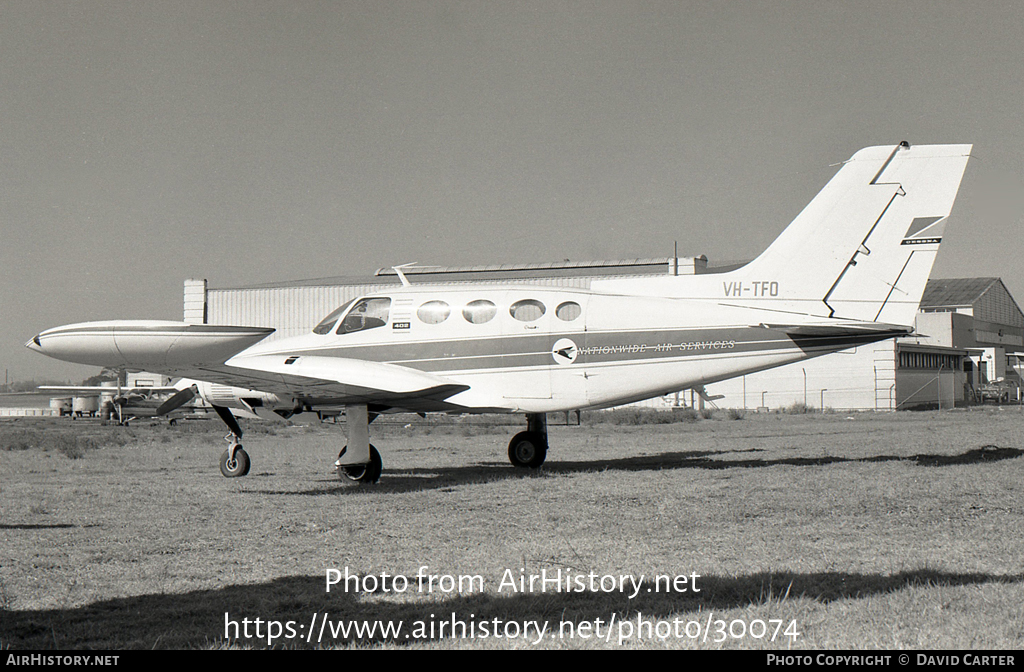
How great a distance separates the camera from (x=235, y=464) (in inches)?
537

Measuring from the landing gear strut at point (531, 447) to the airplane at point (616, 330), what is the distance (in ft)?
0.08

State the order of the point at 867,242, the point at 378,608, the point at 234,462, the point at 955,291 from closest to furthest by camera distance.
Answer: the point at 378,608 < the point at 867,242 < the point at 234,462 < the point at 955,291

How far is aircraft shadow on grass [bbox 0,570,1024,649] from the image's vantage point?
4461 millimetres

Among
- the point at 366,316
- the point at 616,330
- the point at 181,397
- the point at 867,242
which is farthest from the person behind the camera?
the point at 181,397

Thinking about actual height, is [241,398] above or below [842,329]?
below

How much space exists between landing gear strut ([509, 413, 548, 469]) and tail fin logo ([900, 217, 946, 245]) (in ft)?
20.1

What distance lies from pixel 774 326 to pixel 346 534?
24.5ft

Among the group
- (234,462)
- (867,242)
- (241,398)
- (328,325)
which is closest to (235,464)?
(234,462)

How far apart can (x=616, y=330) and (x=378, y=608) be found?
875 cm

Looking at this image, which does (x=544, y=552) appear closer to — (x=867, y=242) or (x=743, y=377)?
(x=867, y=242)

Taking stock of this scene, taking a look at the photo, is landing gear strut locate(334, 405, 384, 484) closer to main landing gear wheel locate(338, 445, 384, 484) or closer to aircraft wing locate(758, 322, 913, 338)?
main landing gear wheel locate(338, 445, 384, 484)

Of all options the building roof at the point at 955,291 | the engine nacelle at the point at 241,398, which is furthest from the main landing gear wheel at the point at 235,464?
the building roof at the point at 955,291
